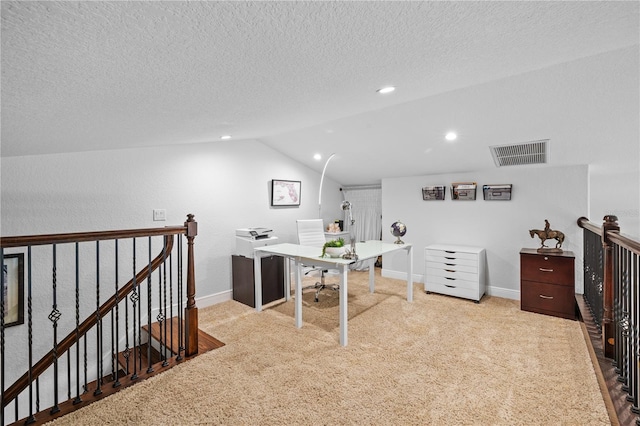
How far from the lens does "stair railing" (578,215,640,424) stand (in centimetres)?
151

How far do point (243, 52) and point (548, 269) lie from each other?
3.79m

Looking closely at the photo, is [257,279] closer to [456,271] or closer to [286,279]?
[286,279]

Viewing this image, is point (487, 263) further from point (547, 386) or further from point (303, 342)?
point (303, 342)

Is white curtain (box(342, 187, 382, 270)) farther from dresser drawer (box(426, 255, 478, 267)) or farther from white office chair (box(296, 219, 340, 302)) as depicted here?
dresser drawer (box(426, 255, 478, 267))

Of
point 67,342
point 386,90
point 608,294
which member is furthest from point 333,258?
point 67,342

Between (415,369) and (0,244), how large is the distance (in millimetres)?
2705

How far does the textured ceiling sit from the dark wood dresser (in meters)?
2.38

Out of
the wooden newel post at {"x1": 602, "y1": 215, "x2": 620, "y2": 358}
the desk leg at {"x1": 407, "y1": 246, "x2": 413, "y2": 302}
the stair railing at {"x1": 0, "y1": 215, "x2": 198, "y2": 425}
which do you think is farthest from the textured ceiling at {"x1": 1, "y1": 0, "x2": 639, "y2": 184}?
the desk leg at {"x1": 407, "y1": 246, "x2": 413, "y2": 302}

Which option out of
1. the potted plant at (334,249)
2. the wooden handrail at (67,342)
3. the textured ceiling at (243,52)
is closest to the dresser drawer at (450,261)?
the potted plant at (334,249)

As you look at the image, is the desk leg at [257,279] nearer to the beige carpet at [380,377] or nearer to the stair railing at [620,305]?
the beige carpet at [380,377]

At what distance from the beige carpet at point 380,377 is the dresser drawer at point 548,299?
10 cm

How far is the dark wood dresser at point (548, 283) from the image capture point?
3246mm

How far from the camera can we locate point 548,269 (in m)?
3.33

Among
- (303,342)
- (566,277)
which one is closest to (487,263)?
(566,277)
